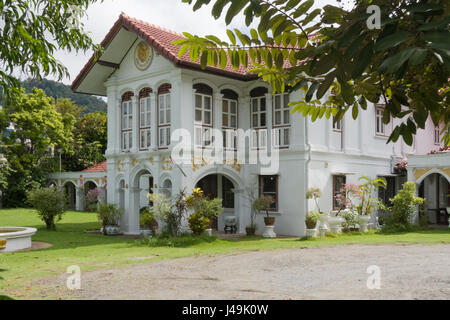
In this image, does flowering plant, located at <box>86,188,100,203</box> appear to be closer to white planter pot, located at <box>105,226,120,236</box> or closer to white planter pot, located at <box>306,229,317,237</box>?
white planter pot, located at <box>105,226,120,236</box>

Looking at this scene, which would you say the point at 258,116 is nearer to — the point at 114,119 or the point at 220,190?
the point at 220,190

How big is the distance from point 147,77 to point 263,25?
15483 millimetres

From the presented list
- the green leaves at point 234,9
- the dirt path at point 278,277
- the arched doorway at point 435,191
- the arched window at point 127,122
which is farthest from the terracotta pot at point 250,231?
the green leaves at point 234,9

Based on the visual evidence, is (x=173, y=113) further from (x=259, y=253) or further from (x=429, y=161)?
(x=429, y=161)

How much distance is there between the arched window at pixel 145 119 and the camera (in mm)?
17734

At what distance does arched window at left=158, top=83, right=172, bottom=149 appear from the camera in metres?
16.9

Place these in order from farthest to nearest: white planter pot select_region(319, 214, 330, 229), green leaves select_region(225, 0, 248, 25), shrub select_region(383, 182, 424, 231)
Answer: shrub select_region(383, 182, 424, 231) → white planter pot select_region(319, 214, 330, 229) → green leaves select_region(225, 0, 248, 25)

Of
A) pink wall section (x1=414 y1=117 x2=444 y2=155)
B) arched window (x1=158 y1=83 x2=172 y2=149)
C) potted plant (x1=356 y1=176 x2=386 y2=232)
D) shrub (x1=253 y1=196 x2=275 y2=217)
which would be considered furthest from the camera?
pink wall section (x1=414 y1=117 x2=444 y2=155)

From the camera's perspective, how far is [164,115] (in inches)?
673

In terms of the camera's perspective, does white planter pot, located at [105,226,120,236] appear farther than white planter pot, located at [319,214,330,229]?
Yes

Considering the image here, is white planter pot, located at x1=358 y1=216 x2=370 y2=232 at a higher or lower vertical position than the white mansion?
lower

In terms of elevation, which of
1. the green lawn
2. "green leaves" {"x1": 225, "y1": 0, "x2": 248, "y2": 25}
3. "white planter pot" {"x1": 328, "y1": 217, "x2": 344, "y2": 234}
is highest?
"green leaves" {"x1": 225, "y1": 0, "x2": 248, "y2": 25}

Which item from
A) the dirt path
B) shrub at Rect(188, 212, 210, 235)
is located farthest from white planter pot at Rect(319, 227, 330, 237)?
shrub at Rect(188, 212, 210, 235)

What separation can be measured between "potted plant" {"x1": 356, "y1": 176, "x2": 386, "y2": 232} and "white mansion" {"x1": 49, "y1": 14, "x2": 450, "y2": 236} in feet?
2.67
